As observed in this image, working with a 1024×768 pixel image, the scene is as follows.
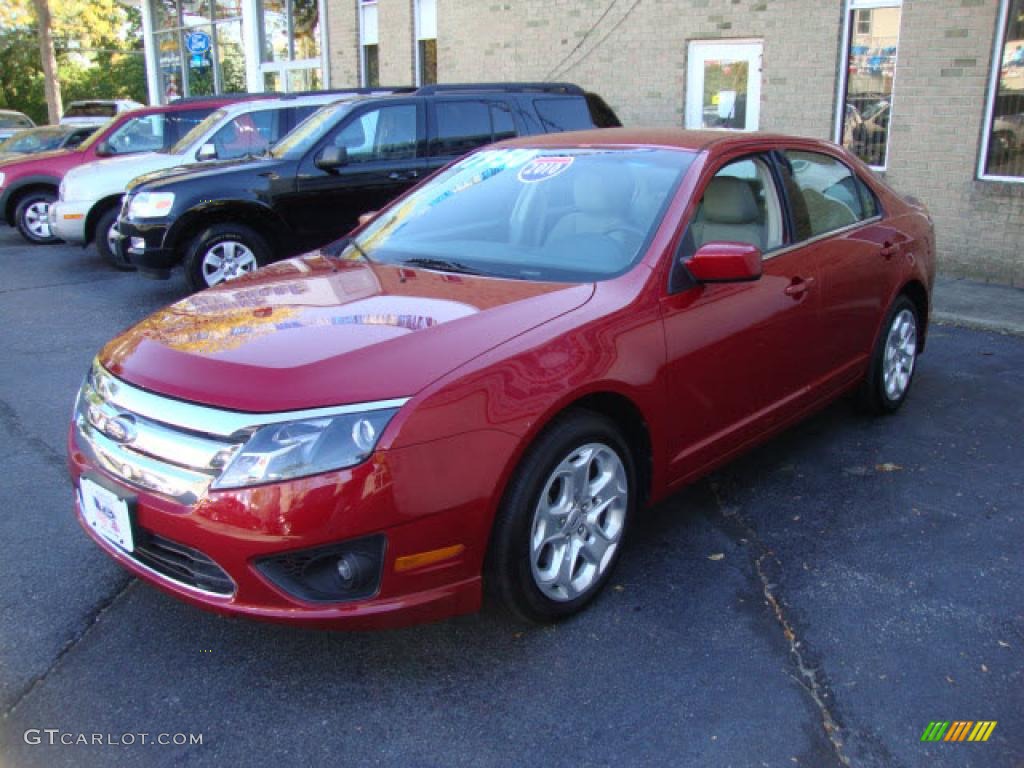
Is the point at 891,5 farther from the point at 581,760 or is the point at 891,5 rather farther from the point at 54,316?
the point at 581,760

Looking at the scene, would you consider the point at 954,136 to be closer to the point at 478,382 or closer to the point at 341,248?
the point at 341,248

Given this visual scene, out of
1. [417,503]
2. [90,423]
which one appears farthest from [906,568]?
[90,423]

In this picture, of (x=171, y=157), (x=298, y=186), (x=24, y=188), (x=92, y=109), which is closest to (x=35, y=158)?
(x=24, y=188)

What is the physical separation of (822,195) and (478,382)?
8.65ft

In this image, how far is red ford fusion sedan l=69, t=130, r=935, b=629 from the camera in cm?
261

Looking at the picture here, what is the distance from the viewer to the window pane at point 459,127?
8883mm

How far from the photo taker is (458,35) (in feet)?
46.4

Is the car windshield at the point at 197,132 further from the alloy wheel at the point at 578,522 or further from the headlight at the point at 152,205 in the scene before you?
the alloy wheel at the point at 578,522

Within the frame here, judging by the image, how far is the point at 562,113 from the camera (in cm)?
956

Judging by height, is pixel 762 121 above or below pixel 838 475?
above

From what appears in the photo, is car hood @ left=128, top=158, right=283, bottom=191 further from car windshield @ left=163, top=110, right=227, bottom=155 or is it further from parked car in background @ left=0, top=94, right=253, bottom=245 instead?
parked car in background @ left=0, top=94, right=253, bottom=245

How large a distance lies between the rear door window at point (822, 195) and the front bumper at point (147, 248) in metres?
5.54

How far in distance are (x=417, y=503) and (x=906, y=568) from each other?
206 cm

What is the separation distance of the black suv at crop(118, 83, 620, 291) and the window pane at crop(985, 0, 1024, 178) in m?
4.73
